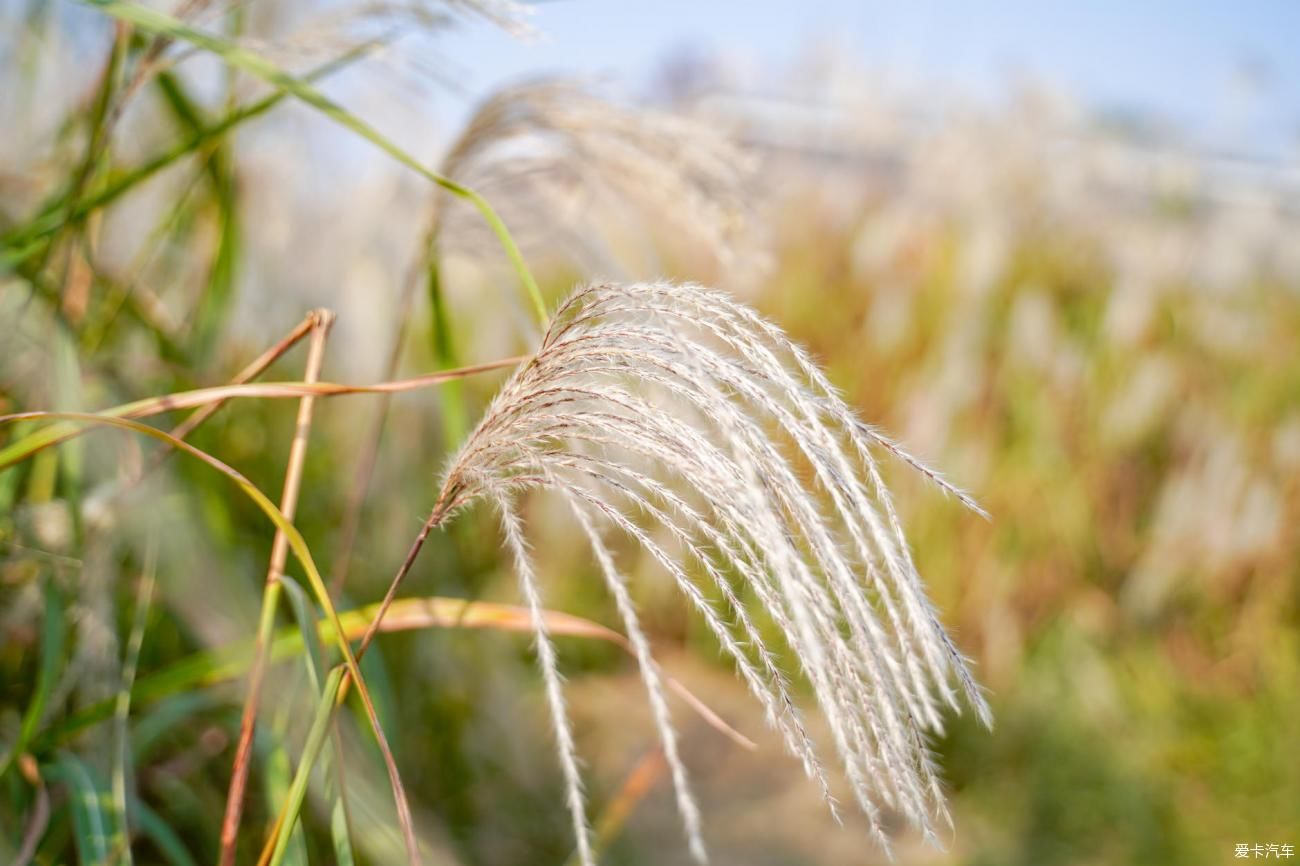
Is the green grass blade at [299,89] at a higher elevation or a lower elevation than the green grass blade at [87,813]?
higher

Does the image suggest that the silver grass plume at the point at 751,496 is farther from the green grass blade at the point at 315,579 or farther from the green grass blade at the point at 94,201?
the green grass blade at the point at 94,201

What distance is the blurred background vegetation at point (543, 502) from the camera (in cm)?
129

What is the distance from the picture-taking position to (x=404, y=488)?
2.45 meters

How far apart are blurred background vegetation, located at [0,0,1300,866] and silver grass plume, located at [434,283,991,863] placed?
449 mm

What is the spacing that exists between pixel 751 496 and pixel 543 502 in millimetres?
3532

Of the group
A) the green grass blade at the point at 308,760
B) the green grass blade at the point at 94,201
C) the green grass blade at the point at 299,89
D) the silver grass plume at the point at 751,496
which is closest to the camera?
the silver grass plume at the point at 751,496

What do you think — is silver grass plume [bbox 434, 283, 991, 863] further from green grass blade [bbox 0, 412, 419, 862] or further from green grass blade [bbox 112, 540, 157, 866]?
green grass blade [bbox 112, 540, 157, 866]

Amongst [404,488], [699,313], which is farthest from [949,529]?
[699,313]

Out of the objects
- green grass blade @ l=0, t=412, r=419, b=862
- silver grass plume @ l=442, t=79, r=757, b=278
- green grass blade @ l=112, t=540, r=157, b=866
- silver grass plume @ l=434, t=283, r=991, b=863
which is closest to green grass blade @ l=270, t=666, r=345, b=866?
green grass blade @ l=0, t=412, r=419, b=862

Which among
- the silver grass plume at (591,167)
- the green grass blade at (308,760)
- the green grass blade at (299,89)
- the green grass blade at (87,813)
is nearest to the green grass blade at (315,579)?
the green grass blade at (308,760)

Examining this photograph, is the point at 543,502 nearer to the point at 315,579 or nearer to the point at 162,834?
the point at 162,834

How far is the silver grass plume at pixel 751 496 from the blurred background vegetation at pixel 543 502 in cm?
45

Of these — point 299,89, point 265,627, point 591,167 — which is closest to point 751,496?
point 265,627

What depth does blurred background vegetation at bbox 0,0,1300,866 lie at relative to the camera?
1.29m
